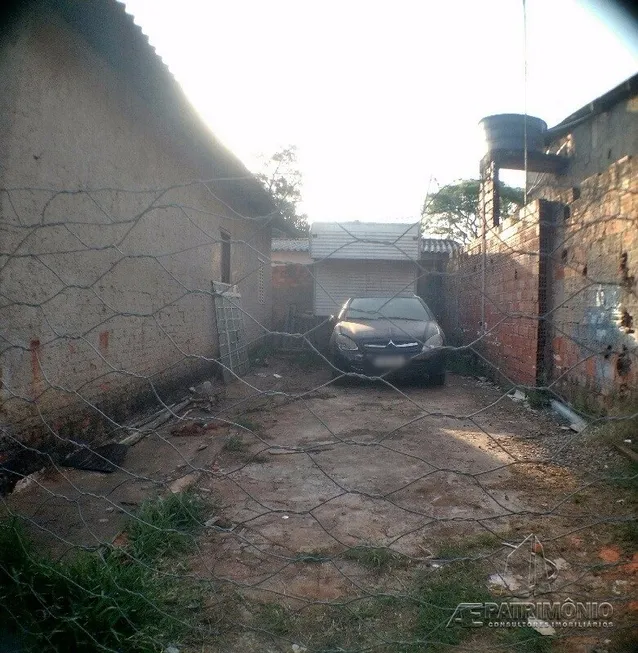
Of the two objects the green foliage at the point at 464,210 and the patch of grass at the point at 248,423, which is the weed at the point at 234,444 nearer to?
the patch of grass at the point at 248,423

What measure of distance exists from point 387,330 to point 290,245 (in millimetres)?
10105

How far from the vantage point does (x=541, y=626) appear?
1715 millimetres

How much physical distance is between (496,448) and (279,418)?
2.22 meters

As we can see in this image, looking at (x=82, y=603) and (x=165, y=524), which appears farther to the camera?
(x=165, y=524)

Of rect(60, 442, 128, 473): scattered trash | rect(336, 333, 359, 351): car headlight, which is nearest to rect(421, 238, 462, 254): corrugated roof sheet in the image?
rect(336, 333, 359, 351): car headlight

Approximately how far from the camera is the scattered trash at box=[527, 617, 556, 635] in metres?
1.69

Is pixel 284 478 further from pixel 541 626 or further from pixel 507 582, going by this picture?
pixel 541 626

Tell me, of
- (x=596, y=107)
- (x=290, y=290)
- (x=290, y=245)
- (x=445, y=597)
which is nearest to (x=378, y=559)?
(x=445, y=597)

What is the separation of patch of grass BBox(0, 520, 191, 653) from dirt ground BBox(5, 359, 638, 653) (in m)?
0.14

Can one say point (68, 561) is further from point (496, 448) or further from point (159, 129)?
point (159, 129)

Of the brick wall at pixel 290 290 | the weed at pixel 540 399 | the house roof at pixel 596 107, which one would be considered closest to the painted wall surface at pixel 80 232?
the weed at pixel 540 399

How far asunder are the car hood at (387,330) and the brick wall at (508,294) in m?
0.72

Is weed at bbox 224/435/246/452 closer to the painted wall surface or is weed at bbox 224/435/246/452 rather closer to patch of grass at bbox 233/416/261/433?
patch of grass at bbox 233/416/261/433

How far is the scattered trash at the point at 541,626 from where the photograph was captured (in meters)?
1.69
